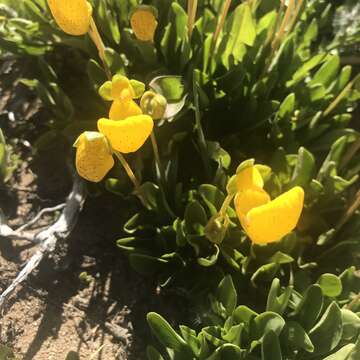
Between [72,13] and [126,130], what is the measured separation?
44cm

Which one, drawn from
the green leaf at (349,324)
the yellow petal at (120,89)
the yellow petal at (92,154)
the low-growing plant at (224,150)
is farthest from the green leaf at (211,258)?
the yellow petal at (120,89)

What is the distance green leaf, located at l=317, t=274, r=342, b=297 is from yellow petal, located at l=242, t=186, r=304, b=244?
0.43 metres

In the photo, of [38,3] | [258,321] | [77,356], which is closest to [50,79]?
[38,3]

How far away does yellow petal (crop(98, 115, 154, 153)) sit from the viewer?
5.24 feet

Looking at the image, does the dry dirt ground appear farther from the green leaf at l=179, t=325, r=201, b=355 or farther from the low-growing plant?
the green leaf at l=179, t=325, r=201, b=355

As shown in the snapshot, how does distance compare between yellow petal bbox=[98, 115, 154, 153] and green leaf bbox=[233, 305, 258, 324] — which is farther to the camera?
green leaf bbox=[233, 305, 258, 324]

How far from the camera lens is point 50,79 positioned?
8.28ft

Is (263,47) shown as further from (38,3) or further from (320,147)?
(38,3)

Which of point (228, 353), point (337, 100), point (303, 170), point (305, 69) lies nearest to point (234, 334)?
point (228, 353)

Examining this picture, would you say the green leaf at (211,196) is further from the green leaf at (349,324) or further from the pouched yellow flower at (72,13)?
the pouched yellow flower at (72,13)

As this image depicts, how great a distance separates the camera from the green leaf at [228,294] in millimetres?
1971

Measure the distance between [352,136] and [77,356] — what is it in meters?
1.36

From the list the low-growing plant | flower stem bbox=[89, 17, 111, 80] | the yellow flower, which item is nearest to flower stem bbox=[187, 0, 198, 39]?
the low-growing plant

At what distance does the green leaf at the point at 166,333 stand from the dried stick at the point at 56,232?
21.0 inches
